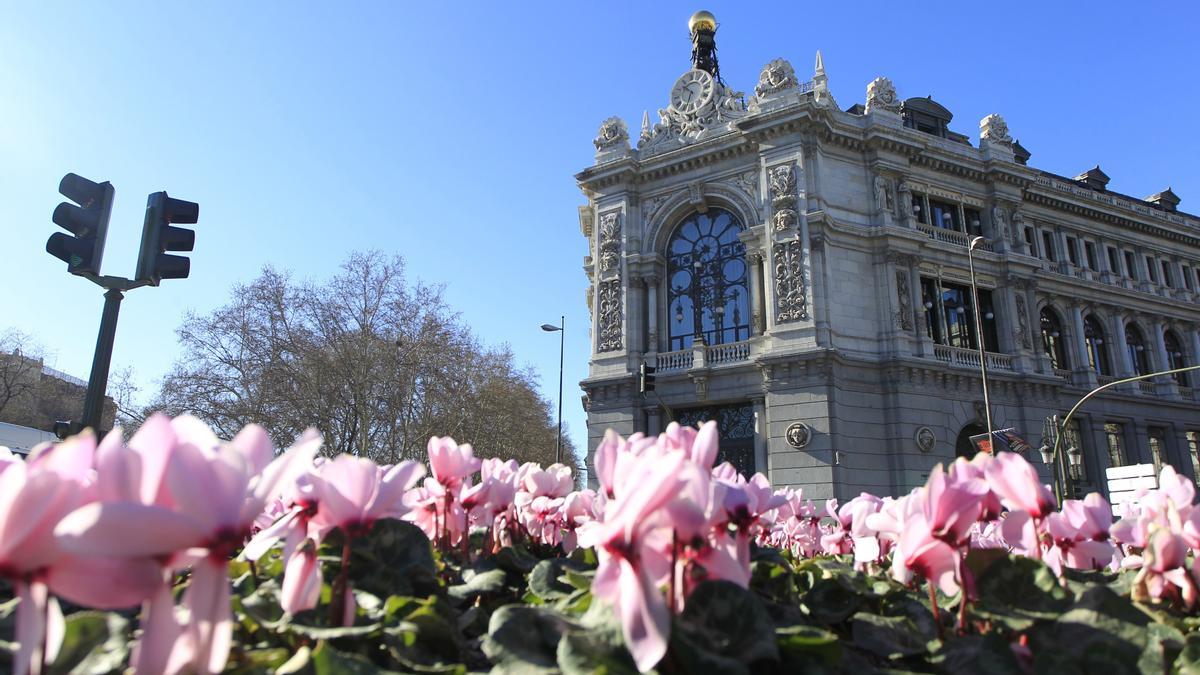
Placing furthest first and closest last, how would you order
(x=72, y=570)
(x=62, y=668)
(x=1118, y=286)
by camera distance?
(x=1118, y=286) < (x=62, y=668) < (x=72, y=570)

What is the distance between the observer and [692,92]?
92.2 ft

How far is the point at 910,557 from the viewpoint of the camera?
1562mm

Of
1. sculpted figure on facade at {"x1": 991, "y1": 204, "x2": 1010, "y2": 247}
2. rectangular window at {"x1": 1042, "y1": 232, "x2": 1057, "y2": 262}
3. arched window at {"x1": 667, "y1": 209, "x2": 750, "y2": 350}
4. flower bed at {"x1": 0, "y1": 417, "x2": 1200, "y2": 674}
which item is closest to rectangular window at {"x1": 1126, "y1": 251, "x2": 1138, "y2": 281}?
rectangular window at {"x1": 1042, "y1": 232, "x2": 1057, "y2": 262}

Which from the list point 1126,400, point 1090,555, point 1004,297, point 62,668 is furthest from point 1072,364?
point 62,668

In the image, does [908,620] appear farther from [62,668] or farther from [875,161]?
[875,161]

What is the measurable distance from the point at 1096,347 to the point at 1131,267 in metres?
5.73

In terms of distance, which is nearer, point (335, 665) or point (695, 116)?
point (335, 665)

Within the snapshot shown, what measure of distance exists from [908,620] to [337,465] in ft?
4.64

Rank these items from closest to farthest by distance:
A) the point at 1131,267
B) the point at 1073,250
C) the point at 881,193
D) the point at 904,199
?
the point at 881,193 < the point at 904,199 < the point at 1073,250 < the point at 1131,267

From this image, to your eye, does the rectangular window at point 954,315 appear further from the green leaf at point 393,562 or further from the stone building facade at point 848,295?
the green leaf at point 393,562

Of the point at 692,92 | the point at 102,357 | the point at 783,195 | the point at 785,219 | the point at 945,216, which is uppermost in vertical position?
the point at 692,92

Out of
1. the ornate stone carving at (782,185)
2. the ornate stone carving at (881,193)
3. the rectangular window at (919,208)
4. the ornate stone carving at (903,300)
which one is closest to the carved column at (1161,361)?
the rectangular window at (919,208)

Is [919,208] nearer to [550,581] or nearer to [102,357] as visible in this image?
[102,357]

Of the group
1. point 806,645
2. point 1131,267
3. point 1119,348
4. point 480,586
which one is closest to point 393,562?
point 480,586
